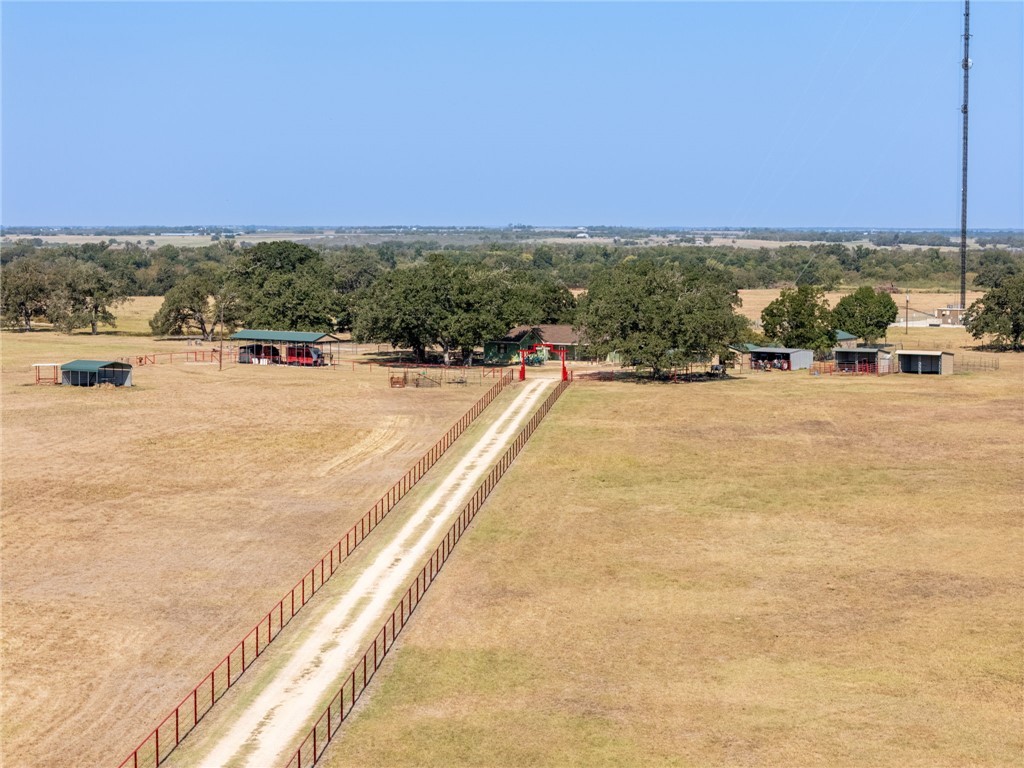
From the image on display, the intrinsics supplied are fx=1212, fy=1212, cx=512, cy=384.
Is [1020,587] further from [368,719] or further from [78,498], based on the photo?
[78,498]

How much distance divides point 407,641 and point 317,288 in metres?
90.1

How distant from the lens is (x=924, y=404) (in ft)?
283

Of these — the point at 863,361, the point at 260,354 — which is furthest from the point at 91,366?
the point at 863,361

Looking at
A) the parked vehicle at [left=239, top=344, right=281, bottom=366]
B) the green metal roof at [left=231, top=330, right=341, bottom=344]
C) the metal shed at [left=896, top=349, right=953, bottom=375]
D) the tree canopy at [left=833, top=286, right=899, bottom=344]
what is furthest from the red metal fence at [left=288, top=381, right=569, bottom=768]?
the tree canopy at [left=833, top=286, right=899, bottom=344]

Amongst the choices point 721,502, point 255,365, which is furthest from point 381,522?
point 255,365

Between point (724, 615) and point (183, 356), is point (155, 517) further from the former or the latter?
point (183, 356)

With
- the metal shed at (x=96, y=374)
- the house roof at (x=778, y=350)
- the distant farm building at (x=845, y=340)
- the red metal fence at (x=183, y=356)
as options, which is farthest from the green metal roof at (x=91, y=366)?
the distant farm building at (x=845, y=340)

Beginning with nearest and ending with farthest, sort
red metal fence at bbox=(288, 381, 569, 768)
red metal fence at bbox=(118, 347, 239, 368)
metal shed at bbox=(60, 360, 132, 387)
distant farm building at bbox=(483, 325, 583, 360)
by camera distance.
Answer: red metal fence at bbox=(288, 381, 569, 768) < metal shed at bbox=(60, 360, 132, 387) < red metal fence at bbox=(118, 347, 239, 368) < distant farm building at bbox=(483, 325, 583, 360)

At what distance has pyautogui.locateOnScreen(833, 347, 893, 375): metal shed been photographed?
105562mm

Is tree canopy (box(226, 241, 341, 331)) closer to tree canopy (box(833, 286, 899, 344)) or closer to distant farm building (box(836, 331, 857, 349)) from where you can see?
distant farm building (box(836, 331, 857, 349))

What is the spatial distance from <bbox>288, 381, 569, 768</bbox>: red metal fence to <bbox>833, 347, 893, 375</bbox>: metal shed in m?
55.6

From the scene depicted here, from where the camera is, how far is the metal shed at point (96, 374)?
3656 inches

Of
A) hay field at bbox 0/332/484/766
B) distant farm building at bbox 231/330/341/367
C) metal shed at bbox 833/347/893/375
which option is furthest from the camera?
distant farm building at bbox 231/330/341/367

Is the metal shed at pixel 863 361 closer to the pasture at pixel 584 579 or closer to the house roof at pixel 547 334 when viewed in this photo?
the pasture at pixel 584 579
